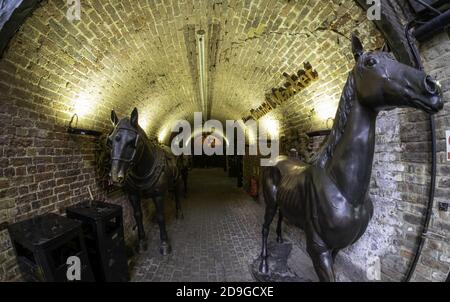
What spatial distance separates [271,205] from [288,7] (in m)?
2.84

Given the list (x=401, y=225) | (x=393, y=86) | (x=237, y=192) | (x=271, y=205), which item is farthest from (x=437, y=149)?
(x=237, y=192)

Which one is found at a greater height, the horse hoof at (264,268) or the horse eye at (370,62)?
the horse eye at (370,62)

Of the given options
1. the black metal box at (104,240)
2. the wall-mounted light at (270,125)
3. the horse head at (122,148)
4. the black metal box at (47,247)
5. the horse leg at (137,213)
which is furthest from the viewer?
the wall-mounted light at (270,125)

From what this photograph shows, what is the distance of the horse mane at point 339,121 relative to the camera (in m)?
1.70

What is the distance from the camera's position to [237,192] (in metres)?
8.97

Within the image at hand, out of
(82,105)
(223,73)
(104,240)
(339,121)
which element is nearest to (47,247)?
(104,240)

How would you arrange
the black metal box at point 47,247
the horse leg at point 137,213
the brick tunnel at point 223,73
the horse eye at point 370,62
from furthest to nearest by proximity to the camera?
the horse leg at point 137,213, the brick tunnel at point 223,73, the black metal box at point 47,247, the horse eye at point 370,62

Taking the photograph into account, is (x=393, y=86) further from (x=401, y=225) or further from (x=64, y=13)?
(x=64, y=13)

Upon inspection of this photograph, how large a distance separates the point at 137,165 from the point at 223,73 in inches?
121

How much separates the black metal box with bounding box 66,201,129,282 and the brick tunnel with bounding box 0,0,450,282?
470 millimetres

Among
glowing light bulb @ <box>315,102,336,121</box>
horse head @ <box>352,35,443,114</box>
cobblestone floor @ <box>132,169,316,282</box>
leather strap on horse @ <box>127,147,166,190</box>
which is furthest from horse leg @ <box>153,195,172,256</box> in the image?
horse head @ <box>352,35,443,114</box>

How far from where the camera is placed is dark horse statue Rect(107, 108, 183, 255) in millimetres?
2832

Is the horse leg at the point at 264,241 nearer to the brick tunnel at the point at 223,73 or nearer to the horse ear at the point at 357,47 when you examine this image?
the brick tunnel at the point at 223,73

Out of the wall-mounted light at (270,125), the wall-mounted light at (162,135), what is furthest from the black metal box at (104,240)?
the wall-mounted light at (162,135)
